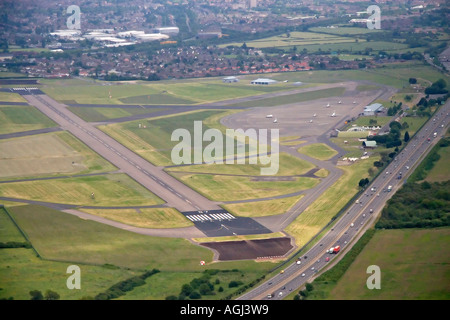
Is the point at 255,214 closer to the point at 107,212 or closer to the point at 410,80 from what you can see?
the point at 107,212

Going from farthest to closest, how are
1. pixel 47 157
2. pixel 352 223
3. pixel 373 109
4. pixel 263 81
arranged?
pixel 263 81 → pixel 373 109 → pixel 47 157 → pixel 352 223

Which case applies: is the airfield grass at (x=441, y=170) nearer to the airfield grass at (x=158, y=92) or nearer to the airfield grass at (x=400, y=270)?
the airfield grass at (x=400, y=270)

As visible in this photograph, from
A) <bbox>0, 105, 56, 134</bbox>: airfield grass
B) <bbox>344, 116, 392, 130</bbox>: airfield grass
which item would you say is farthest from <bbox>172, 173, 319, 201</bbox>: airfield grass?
<bbox>0, 105, 56, 134</bbox>: airfield grass

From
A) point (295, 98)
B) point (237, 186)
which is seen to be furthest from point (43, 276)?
point (295, 98)

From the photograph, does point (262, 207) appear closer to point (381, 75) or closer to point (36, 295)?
point (36, 295)

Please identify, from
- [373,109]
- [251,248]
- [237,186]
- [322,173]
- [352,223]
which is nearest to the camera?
[251,248]

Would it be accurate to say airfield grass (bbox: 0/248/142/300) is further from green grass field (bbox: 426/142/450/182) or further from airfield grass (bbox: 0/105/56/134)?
airfield grass (bbox: 0/105/56/134)

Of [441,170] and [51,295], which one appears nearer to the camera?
[51,295]
